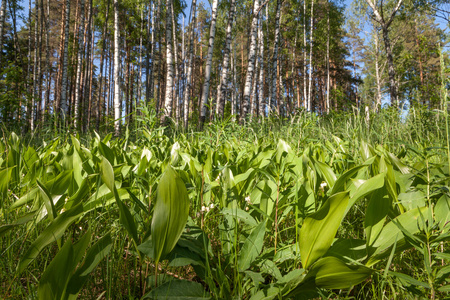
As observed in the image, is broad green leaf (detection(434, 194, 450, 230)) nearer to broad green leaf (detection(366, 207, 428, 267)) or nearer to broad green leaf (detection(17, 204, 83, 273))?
broad green leaf (detection(366, 207, 428, 267))

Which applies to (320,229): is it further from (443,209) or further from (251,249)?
(443,209)

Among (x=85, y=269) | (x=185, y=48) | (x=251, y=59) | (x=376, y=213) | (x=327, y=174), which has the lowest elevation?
(x=85, y=269)

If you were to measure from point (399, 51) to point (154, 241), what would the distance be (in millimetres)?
34762

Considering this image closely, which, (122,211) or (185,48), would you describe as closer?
(122,211)

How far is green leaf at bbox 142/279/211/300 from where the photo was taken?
748 mm

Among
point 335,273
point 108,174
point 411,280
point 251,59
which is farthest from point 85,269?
point 251,59

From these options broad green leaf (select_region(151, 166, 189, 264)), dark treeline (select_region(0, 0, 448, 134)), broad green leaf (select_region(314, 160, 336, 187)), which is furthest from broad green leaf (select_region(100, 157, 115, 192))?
dark treeline (select_region(0, 0, 448, 134))

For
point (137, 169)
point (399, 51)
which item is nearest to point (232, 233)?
point (137, 169)

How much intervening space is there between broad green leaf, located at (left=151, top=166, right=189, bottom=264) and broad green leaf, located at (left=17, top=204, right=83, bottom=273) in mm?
312

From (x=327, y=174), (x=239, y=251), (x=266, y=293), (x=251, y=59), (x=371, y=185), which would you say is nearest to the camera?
(x=266, y=293)

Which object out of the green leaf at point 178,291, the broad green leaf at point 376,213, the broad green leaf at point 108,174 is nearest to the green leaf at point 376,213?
the broad green leaf at point 376,213

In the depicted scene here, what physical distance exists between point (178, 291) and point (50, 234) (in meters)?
0.46

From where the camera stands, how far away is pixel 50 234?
86 centimetres

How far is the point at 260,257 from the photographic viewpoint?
0.98 meters
